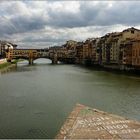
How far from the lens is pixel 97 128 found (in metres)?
11.3

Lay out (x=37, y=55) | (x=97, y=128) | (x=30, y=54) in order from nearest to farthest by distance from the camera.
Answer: (x=97, y=128)
(x=30, y=54)
(x=37, y=55)

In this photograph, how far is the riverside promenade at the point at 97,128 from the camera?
412 inches

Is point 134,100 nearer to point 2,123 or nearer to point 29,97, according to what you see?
point 29,97

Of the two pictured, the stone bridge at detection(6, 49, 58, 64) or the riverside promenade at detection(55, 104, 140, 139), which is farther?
the stone bridge at detection(6, 49, 58, 64)

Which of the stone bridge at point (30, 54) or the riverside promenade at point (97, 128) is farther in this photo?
the stone bridge at point (30, 54)

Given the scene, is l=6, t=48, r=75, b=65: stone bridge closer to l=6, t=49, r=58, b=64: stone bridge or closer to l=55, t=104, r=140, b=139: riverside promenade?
l=6, t=49, r=58, b=64: stone bridge

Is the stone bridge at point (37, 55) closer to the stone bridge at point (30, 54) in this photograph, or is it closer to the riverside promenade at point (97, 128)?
the stone bridge at point (30, 54)

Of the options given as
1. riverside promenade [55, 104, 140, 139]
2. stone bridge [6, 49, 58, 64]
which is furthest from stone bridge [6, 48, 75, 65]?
riverside promenade [55, 104, 140, 139]

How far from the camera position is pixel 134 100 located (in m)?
19.8

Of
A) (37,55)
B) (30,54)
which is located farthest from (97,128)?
(37,55)

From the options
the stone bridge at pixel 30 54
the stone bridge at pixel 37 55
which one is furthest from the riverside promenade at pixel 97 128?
the stone bridge at pixel 37 55

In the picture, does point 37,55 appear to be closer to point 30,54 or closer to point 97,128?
point 30,54

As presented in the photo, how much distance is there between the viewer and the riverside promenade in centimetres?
1046

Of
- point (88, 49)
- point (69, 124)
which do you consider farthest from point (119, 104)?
point (88, 49)
